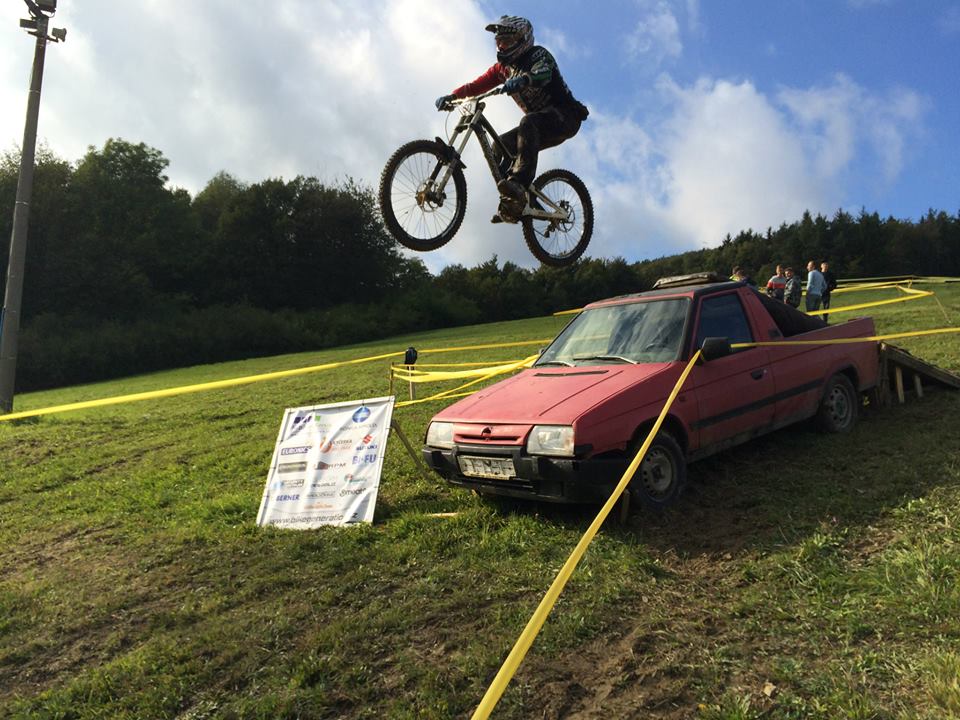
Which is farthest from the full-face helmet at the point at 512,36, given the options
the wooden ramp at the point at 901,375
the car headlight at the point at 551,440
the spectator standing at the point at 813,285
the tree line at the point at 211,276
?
the tree line at the point at 211,276

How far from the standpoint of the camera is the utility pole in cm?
1265

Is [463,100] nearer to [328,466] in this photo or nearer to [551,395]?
[551,395]

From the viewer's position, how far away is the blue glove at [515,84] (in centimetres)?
505

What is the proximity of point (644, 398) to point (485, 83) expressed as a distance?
117 inches

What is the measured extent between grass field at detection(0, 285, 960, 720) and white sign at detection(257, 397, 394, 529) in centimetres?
25

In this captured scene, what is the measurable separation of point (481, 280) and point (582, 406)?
59.9ft

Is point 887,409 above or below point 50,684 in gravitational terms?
above

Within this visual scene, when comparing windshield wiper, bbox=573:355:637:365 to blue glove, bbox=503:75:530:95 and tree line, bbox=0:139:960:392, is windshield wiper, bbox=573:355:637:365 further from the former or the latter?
tree line, bbox=0:139:960:392

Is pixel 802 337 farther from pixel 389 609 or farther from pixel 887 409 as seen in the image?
pixel 389 609

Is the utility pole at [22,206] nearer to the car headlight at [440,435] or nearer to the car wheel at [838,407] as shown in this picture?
the car headlight at [440,435]

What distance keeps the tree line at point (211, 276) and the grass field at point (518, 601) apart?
18426 millimetres

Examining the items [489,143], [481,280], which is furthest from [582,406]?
[481,280]

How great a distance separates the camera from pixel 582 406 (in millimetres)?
4723

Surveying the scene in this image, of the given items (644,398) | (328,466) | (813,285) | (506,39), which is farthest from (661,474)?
(813,285)
